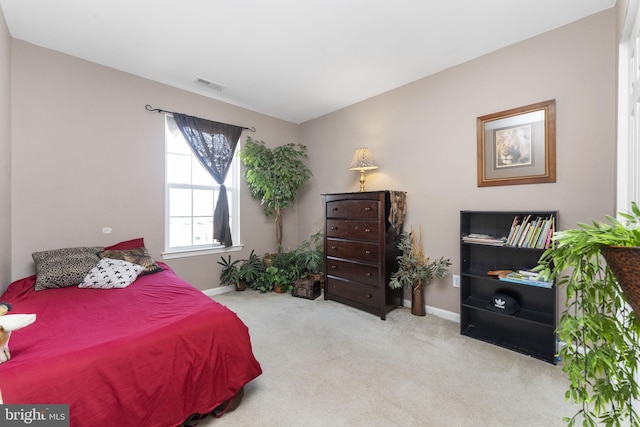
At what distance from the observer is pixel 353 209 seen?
311cm

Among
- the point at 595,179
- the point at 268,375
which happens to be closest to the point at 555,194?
the point at 595,179

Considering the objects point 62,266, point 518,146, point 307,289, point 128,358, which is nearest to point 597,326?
point 128,358

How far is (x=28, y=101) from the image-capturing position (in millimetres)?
2416

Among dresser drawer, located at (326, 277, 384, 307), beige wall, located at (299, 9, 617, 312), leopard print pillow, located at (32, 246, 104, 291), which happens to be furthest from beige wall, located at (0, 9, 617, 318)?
dresser drawer, located at (326, 277, 384, 307)

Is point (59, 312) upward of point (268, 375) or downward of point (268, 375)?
upward

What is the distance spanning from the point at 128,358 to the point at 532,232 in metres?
2.69

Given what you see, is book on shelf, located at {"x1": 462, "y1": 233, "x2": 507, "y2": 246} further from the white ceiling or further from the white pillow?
the white pillow

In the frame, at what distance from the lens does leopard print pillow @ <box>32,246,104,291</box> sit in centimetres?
208

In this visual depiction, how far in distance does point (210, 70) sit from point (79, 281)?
2279 mm

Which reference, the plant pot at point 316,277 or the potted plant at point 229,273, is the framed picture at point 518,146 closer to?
the plant pot at point 316,277

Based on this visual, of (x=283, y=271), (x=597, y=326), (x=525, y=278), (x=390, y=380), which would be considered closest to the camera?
(x=597, y=326)

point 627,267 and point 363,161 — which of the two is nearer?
point 627,267

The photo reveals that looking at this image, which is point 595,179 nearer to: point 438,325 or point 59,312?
point 438,325

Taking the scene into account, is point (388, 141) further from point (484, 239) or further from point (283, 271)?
point (283, 271)
